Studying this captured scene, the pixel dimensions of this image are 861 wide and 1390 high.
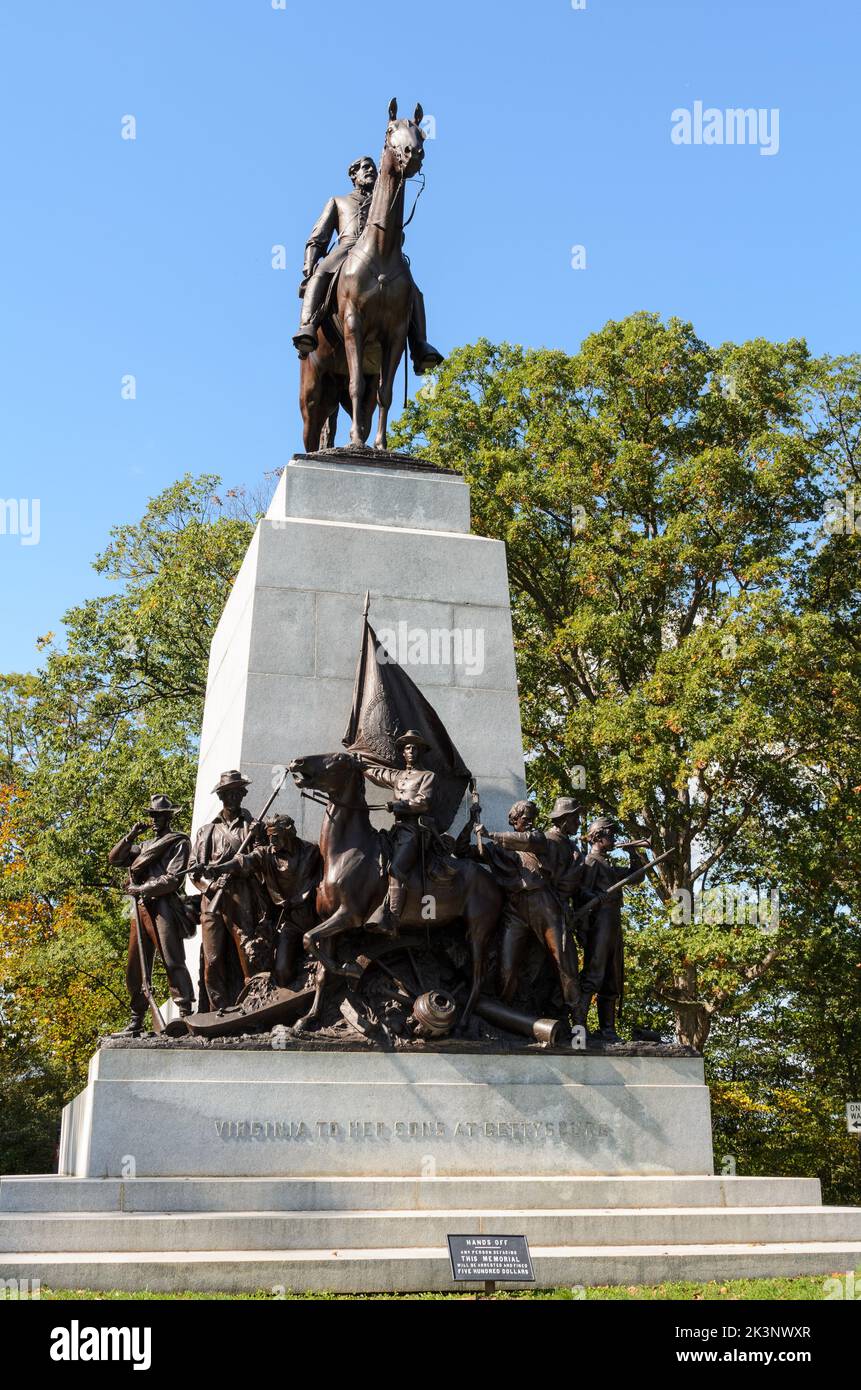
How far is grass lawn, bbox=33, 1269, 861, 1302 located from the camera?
28.6ft

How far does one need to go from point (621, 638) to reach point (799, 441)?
5.23m

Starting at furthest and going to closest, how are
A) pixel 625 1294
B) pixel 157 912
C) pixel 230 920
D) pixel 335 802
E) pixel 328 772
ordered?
1. pixel 157 912
2. pixel 230 920
3. pixel 335 802
4. pixel 328 772
5. pixel 625 1294

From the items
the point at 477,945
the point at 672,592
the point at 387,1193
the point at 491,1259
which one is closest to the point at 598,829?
the point at 477,945

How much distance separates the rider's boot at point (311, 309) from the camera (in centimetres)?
1614

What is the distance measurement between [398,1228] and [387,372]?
9462mm

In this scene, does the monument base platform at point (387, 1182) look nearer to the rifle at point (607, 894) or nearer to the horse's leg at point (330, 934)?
the horse's leg at point (330, 934)

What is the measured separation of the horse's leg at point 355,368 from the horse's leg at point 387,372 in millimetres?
225

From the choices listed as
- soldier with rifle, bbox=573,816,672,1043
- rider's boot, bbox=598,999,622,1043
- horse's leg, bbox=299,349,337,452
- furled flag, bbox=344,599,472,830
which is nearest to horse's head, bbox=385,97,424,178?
horse's leg, bbox=299,349,337,452

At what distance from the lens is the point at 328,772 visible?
12.1m

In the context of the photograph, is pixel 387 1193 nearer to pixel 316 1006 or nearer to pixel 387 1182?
pixel 387 1182

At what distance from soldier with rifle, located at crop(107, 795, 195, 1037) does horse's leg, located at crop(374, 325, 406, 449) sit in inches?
208

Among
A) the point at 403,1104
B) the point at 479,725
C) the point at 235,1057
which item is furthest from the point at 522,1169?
the point at 479,725

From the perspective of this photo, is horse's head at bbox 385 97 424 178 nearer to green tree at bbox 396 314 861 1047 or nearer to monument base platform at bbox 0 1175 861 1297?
monument base platform at bbox 0 1175 861 1297
